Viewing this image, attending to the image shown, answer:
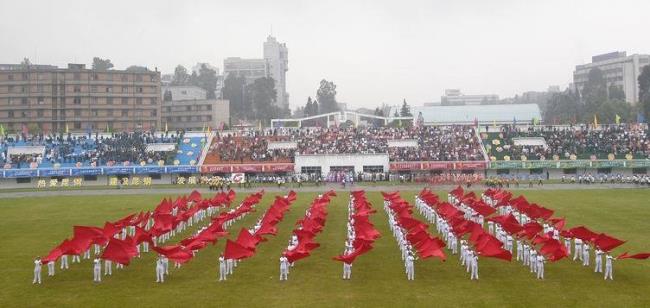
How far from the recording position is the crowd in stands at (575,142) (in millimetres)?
67875

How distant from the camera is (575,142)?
70.7 m

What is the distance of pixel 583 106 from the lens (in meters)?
122

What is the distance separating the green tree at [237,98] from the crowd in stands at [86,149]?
70.8 meters

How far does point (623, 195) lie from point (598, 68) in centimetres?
11341

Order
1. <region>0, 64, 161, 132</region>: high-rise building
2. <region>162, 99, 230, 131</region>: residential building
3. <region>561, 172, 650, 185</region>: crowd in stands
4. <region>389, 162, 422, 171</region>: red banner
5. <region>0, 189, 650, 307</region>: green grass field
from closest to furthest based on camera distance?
<region>0, 189, 650, 307</region>: green grass field → <region>561, 172, 650, 185</region>: crowd in stands → <region>389, 162, 422, 171</region>: red banner → <region>0, 64, 161, 132</region>: high-rise building → <region>162, 99, 230, 131</region>: residential building

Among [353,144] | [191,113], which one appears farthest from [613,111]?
[191,113]

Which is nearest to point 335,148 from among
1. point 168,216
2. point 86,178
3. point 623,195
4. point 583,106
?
point 86,178

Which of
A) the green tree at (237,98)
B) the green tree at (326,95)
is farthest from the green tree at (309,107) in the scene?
the green tree at (326,95)

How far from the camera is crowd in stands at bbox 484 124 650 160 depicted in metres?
67.9

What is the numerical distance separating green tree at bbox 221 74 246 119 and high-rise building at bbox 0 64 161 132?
146 feet

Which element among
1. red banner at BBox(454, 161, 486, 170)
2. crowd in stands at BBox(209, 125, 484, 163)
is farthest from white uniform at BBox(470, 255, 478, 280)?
crowd in stands at BBox(209, 125, 484, 163)

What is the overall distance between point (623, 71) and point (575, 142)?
301 feet

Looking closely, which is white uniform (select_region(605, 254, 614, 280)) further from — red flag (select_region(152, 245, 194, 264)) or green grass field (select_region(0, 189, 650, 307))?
red flag (select_region(152, 245, 194, 264))

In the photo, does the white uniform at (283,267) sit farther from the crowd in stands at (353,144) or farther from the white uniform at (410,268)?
the crowd in stands at (353,144)
